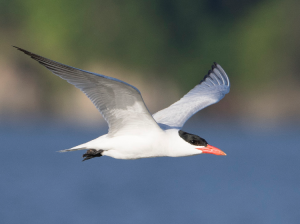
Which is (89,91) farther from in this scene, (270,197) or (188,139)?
(270,197)

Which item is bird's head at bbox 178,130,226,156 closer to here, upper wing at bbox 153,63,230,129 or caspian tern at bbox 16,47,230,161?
caspian tern at bbox 16,47,230,161

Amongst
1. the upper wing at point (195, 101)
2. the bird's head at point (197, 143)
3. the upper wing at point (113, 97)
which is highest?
the upper wing at point (195, 101)

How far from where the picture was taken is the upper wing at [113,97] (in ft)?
22.3

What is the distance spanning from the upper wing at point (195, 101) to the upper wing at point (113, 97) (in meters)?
0.86

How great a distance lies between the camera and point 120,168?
1171 inches

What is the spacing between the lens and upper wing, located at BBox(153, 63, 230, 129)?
356 inches

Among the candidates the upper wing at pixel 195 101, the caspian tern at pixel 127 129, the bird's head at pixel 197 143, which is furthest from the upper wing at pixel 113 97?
the upper wing at pixel 195 101

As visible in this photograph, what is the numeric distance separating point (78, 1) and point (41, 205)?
52.8 feet

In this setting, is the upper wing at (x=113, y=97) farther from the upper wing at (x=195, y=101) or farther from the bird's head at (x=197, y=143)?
the upper wing at (x=195, y=101)

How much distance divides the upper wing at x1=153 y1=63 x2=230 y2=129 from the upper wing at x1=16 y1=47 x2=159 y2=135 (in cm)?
86

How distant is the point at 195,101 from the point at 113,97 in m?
2.89

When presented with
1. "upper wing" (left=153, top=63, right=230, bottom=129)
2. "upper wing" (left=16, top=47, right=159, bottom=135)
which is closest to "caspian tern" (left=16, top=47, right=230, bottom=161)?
"upper wing" (left=16, top=47, right=159, bottom=135)

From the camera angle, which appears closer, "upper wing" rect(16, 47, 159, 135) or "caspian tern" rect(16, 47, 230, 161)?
"upper wing" rect(16, 47, 159, 135)

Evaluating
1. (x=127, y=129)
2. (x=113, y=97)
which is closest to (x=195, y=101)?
(x=127, y=129)
